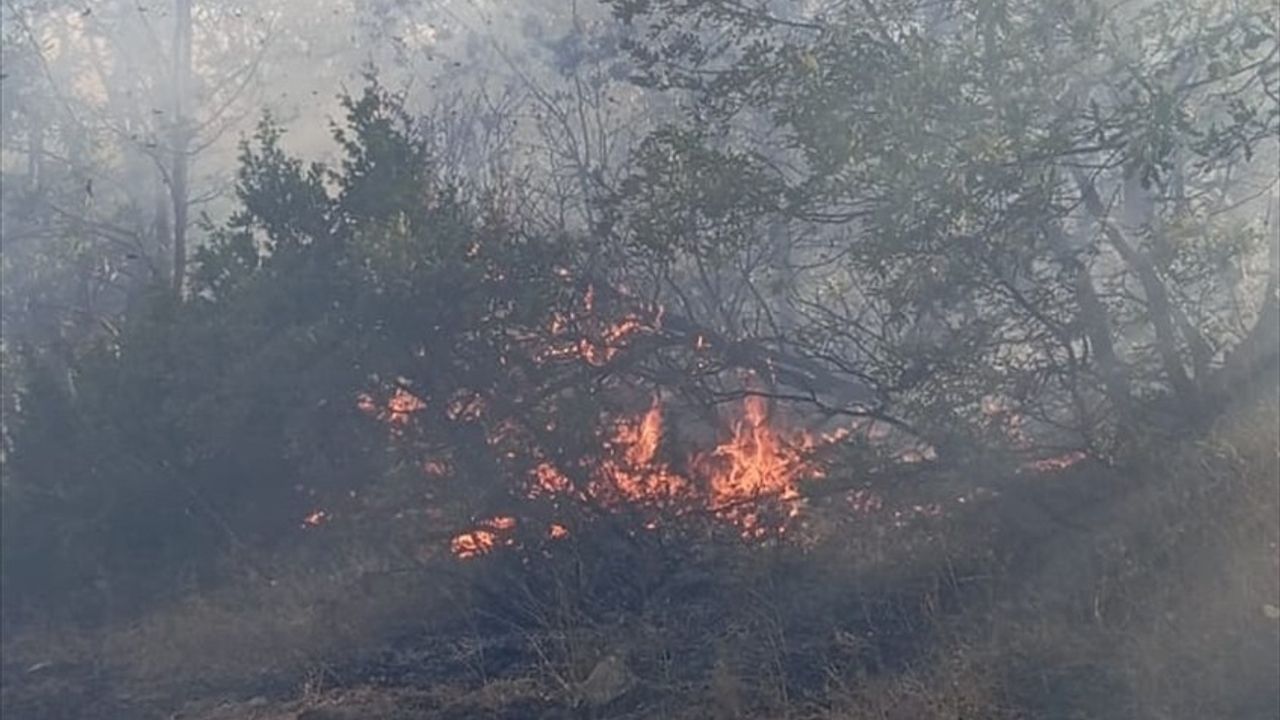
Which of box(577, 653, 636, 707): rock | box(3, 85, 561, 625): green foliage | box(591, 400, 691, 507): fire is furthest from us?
box(3, 85, 561, 625): green foliage

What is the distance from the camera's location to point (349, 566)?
14953 mm

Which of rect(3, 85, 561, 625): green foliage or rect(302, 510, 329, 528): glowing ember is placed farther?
rect(302, 510, 329, 528): glowing ember

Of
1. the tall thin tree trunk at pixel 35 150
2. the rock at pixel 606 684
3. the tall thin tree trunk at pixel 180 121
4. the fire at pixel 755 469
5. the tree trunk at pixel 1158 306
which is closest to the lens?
the rock at pixel 606 684

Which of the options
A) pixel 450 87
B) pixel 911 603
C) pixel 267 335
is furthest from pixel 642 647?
pixel 450 87

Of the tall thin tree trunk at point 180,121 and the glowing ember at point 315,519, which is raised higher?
the tall thin tree trunk at point 180,121

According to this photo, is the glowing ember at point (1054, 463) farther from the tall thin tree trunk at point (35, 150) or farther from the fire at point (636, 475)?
the tall thin tree trunk at point (35, 150)

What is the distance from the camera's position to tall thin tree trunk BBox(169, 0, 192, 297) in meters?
21.7

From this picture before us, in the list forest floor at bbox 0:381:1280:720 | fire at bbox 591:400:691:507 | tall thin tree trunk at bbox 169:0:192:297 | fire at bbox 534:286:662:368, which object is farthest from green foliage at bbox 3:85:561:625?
tall thin tree trunk at bbox 169:0:192:297

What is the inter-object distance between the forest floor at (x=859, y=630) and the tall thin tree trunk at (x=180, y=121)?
351 inches

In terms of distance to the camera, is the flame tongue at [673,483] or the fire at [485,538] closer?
the flame tongue at [673,483]

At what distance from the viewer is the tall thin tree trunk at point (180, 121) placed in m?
21.7

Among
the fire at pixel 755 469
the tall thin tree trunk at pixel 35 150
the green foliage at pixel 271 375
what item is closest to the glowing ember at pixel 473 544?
the green foliage at pixel 271 375

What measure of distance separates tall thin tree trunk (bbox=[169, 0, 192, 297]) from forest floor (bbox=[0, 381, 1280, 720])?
8.93 metres

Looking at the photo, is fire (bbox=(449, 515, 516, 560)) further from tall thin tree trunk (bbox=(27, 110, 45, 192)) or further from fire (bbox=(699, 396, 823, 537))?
tall thin tree trunk (bbox=(27, 110, 45, 192))
